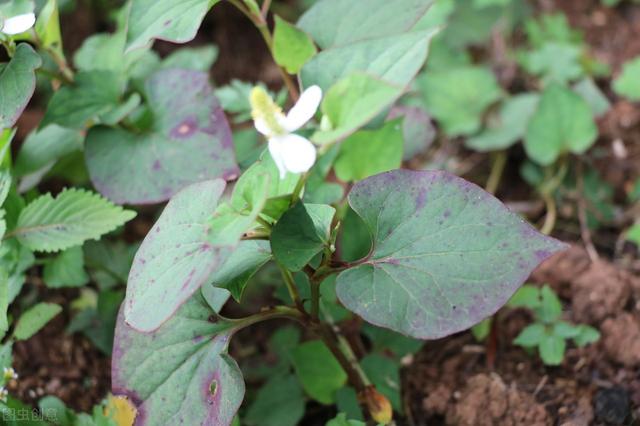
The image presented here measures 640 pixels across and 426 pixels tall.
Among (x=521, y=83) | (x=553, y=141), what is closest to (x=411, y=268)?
(x=553, y=141)

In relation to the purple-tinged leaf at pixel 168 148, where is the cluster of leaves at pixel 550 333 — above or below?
below

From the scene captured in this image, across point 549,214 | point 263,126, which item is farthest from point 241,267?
point 549,214

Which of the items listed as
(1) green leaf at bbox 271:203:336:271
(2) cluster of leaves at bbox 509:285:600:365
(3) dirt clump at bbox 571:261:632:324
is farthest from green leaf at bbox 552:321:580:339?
(1) green leaf at bbox 271:203:336:271

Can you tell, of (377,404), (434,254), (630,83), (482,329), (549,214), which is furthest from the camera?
(630,83)

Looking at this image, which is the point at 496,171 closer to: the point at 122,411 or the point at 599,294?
the point at 599,294

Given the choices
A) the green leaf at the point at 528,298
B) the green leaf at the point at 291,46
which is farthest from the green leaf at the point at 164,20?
the green leaf at the point at 528,298

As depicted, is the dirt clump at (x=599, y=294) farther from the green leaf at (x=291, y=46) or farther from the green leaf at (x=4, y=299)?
the green leaf at (x=4, y=299)

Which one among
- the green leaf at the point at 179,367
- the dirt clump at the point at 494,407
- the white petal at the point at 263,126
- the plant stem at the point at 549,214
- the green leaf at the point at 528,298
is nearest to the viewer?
the white petal at the point at 263,126
